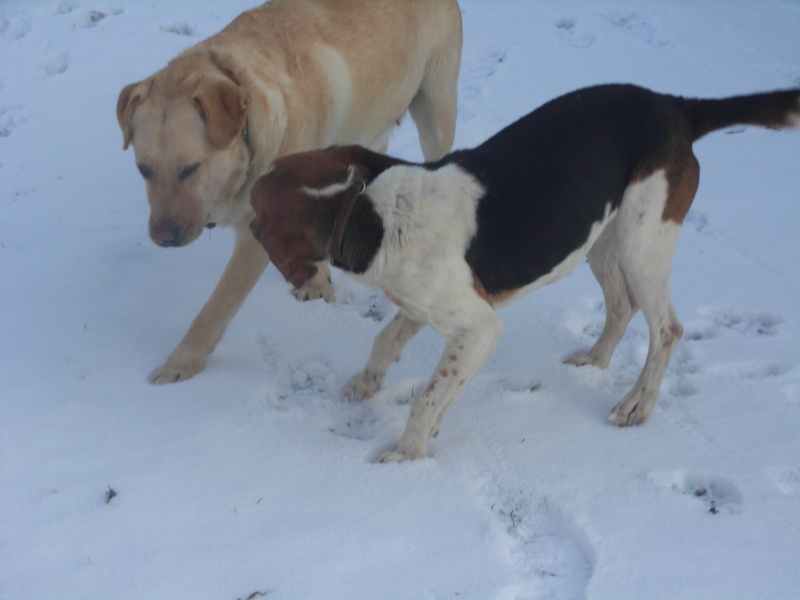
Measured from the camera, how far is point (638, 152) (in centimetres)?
326

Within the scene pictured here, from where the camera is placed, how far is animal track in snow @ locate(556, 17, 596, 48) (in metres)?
7.47

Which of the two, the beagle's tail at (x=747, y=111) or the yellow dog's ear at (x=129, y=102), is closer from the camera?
the beagle's tail at (x=747, y=111)

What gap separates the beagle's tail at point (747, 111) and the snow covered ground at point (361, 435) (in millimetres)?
1068

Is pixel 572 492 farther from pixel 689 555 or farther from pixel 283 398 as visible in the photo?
pixel 283 398

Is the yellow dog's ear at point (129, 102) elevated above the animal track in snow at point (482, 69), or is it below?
above

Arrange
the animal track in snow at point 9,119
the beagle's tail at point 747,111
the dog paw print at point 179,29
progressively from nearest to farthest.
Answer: the beagle's tail at point 747,111 → the animal track in snow at point 9,119 → the dog paw print at point 179,29

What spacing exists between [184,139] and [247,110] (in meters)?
0.30

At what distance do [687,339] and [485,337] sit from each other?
1.39 meters

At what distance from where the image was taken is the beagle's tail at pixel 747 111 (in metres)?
3.22

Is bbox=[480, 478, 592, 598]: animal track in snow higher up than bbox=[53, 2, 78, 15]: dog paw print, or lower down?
higher up

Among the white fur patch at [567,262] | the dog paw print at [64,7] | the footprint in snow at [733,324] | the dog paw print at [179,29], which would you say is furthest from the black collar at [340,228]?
the dog paw print at [64,7]

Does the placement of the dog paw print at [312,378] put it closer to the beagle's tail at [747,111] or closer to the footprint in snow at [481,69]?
the beagle's tail at [747,111]

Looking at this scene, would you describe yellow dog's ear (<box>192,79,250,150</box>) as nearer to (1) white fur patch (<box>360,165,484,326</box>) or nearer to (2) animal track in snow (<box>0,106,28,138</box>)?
(1) white fur patch (<box>360,165,484,326</box>)

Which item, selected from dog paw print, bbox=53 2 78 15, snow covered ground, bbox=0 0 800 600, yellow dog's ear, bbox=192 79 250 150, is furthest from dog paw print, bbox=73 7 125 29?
yellow dog's ear, bbox=192 79 250 150
